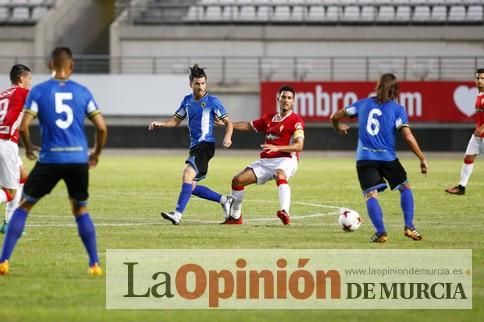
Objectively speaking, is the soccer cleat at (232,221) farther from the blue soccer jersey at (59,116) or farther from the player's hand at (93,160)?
the blue soccer jersey at (59,116)

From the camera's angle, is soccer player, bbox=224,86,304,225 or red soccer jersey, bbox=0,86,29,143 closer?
red soccer jersey, bbox=0,86,29,143

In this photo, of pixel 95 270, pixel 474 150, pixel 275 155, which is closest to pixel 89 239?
pixel 95 270

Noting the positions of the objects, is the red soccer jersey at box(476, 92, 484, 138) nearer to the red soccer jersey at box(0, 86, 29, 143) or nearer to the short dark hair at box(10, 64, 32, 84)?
the red soccer jersey at box(0, 86, 29, 143)

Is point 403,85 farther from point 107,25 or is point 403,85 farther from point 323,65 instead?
point 107,25

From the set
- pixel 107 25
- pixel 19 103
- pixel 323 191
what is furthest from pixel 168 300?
pixel 107 25

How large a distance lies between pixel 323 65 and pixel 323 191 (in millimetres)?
20161

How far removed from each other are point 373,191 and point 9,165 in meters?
4.51

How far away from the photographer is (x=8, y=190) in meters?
13.6

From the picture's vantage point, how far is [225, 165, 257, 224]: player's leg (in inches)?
590

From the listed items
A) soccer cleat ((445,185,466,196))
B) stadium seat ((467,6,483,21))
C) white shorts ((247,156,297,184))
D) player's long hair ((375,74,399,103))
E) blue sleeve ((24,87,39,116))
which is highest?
stadium seat ((467,6,483,21))

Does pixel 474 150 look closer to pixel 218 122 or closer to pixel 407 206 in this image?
pixel 218 122

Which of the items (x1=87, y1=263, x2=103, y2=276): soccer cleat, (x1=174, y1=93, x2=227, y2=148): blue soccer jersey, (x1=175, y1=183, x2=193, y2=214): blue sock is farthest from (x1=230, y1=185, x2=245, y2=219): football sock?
(x1=87, y1=263, x2=103, y2=276): soccer cleat

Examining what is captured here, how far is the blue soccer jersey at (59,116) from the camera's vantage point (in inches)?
384

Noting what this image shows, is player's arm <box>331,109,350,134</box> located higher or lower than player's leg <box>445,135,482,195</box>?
higher
